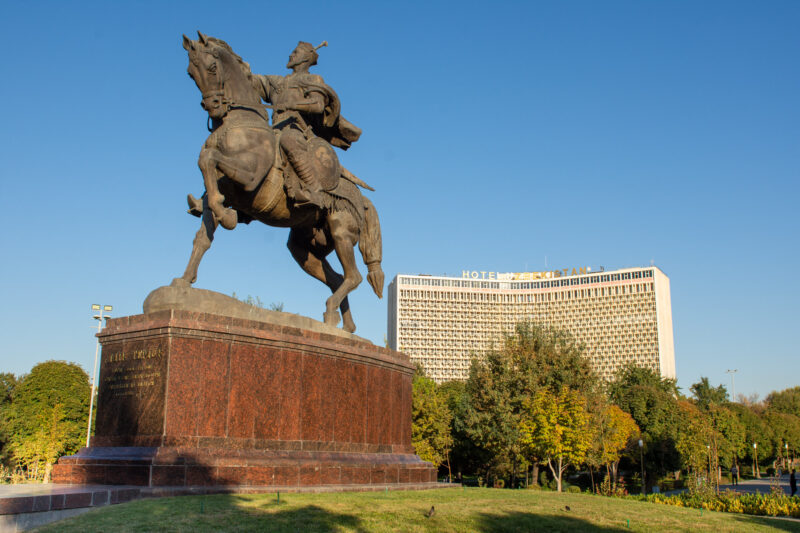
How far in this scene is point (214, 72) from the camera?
36.3 ft

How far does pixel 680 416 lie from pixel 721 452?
4.25 meters

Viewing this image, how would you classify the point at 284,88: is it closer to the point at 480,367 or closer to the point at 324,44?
the point at 324,44

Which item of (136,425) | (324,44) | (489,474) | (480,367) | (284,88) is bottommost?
(489,474)

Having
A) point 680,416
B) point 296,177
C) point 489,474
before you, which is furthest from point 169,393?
point 680,416

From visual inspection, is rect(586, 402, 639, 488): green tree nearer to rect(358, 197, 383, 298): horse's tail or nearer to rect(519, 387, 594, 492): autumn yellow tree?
rect(519, 387, 594, 492): autumn yellow tree

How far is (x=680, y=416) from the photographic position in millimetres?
51906

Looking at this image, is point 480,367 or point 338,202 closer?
point 338,202

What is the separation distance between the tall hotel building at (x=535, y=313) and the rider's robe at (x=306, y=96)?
110288 millimetres

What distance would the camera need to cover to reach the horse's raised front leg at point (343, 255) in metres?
12.8

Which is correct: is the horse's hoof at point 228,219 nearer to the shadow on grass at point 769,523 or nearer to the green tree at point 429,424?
the shadow on grass at point 769,523

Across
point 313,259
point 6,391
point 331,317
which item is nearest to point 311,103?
point 313,259

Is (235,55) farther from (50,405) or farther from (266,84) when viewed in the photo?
(50,405)

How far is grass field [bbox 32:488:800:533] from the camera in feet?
22.6

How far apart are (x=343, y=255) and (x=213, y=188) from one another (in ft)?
10.6
